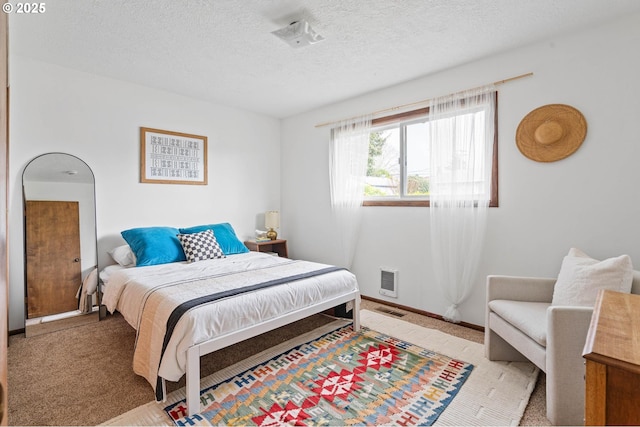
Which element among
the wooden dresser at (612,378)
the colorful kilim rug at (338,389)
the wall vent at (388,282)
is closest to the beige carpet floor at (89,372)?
the colorful kilim rug at (338,389)

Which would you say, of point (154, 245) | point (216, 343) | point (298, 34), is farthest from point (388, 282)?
point (298, 34)

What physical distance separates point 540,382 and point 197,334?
2.14m

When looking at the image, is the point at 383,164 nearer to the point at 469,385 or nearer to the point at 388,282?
the point at 388,282

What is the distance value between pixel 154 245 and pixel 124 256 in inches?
12.3

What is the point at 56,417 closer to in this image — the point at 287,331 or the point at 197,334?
the point at 197,334

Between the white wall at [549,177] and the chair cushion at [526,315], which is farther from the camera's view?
the white wall at [549,177]

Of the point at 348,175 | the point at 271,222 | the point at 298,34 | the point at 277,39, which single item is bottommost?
the point at 271,222

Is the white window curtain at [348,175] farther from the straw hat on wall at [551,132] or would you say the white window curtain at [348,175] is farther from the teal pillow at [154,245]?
the teal pillow at [154,245]

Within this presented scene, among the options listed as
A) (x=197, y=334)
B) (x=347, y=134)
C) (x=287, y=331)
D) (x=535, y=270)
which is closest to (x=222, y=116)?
(x=347, y=134)

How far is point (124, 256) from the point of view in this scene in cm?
308

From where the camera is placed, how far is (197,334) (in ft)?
5.89

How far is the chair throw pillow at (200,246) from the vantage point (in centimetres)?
317

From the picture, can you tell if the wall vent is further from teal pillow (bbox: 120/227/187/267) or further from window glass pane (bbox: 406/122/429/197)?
teal pillow (bbox: 120/227/187/267)

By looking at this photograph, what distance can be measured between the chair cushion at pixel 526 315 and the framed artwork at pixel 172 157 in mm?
3433
